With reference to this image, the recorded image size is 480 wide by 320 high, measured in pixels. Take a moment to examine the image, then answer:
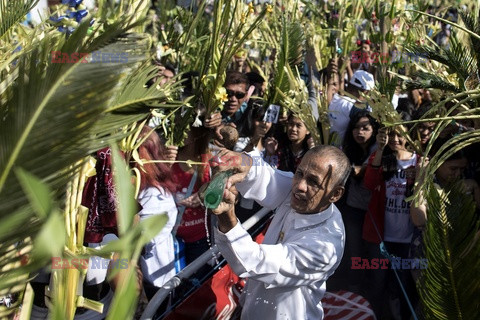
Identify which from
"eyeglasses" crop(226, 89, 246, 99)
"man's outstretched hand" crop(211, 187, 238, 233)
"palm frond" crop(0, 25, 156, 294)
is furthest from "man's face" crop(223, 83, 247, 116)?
"palm frond" crop(0, 25, 156, 294)

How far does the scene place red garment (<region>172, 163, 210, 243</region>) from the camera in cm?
387

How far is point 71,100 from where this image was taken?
145cm

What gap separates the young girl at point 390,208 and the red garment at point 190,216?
1.19 meters

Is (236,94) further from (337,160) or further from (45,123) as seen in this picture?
(45,123)

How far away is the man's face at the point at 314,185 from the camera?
2.57 m

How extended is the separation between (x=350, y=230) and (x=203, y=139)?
1387 millimetres

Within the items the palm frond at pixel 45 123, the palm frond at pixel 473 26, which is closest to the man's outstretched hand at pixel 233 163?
the palm frond at pixel 45 123

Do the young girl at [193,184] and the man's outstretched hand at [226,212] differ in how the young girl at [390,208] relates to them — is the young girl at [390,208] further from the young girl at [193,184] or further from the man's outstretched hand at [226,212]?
the man's outstretched hand at [226,212]

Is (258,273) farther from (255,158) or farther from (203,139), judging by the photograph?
(203,139)

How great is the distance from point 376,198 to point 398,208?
17 centimetres

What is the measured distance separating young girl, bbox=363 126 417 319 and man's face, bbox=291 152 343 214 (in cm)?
163

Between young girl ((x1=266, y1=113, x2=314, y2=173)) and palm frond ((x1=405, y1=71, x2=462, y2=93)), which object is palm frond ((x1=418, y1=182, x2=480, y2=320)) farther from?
young girl ((x1=266, y1=113, x2=314, y2=173))

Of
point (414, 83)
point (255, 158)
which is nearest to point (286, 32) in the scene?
point (414, 83)

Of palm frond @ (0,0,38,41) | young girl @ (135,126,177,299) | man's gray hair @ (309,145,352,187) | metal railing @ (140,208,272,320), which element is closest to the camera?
palm frond @ (0,0,38,41)
